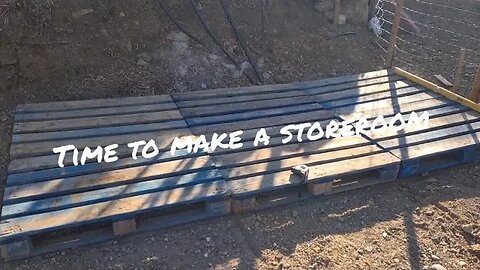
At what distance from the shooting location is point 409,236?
3.82 metres

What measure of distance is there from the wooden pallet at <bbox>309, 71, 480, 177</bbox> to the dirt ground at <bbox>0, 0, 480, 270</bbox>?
0.59ft

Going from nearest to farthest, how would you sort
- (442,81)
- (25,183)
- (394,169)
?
(25,183) → (394,169) → (442,81)

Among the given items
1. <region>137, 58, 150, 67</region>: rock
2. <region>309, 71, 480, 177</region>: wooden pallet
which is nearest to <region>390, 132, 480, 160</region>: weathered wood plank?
<region>309, 71, 480, 177</region>: wooden pallet

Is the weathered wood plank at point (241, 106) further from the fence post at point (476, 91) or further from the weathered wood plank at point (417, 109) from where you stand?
the fence post at point (476, 91)

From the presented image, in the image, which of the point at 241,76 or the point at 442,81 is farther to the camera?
the point at 442,81

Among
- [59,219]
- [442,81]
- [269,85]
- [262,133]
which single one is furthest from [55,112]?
[442,81]

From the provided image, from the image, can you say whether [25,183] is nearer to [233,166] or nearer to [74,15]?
[233,166]

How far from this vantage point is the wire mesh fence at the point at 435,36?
692 centimetres

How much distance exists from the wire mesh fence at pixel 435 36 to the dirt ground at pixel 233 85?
0.21m

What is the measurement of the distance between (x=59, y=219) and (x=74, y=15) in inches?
109

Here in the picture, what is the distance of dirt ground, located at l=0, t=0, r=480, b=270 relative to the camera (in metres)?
3.53

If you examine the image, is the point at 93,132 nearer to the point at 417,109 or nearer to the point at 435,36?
the point at 417,109

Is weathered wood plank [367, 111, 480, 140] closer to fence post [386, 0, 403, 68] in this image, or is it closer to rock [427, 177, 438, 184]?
rock [427, 177, 438, 184]

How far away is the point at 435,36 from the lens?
7.88 m
